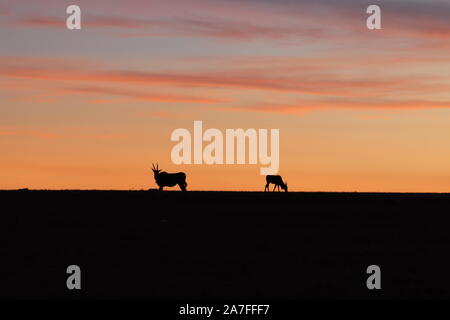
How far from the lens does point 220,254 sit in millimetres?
24938

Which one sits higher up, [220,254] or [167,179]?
[167,179]

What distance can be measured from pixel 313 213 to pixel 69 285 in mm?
24195

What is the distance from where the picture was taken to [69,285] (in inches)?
776

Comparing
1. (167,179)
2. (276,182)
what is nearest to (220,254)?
(167,179)

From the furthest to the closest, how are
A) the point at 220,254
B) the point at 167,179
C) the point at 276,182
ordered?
the point at 276,182 < the point at 167,179 < the point at 220,254

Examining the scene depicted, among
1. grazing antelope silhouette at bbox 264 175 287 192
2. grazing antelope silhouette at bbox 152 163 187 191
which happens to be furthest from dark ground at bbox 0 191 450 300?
grazing antelope silhouette at bbox 264 175 287 192

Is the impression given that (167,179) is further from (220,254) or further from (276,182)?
(220,254)

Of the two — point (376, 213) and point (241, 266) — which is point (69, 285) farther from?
point (376, 213)

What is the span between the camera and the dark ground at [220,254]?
779 inches

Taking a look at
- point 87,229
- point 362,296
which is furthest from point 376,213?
point 362,296

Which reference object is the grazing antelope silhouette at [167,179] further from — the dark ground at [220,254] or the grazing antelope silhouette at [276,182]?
the dark ground at [220,254]

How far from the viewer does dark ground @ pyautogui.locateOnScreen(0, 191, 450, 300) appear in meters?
19.8
